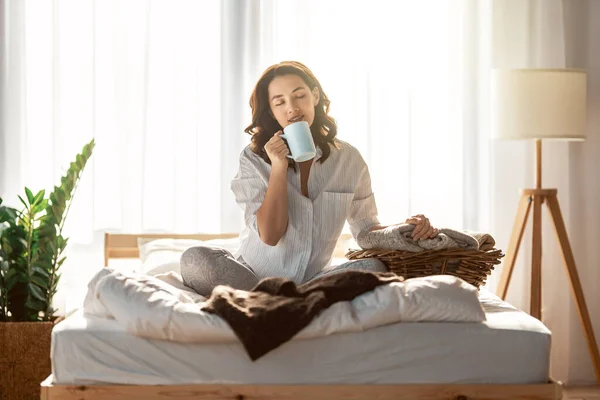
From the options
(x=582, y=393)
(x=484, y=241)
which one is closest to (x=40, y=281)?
(x=484, y=241)

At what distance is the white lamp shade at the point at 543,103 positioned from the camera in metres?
3.65

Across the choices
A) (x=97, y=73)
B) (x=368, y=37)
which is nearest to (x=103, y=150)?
(x=97, y=73)

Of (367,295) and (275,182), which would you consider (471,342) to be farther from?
(275,182)

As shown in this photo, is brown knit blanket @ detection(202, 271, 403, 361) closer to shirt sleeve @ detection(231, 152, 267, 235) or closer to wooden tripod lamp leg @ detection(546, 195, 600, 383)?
shirt sleeve @ detection(231, 152, 267, 235)

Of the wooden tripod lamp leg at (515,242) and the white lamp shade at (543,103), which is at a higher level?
the white lamp shade at (543,103)

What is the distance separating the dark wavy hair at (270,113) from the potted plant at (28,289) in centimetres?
80

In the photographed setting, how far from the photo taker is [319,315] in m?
2.25

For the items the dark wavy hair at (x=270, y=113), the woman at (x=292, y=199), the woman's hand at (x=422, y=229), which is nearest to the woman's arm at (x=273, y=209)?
the woman at (x=292, y=199)

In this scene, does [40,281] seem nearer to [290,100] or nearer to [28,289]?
[28,289]

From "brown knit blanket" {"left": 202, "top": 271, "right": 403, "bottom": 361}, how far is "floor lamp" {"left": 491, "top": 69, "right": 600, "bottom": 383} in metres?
1.52

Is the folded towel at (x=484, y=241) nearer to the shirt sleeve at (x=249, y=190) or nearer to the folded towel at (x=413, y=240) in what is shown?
the folded towel at (x=413, y=240)

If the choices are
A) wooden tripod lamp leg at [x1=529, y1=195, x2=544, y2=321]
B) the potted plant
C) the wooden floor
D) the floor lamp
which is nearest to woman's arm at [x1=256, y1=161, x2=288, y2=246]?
the potted plant

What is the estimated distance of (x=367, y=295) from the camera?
2318mm

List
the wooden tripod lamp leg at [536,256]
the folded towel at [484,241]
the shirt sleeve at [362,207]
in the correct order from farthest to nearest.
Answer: the wooden tripod lamp leg at [536,256]
the shirt sleeve at [362,207]
the folded towel at [484,241]
